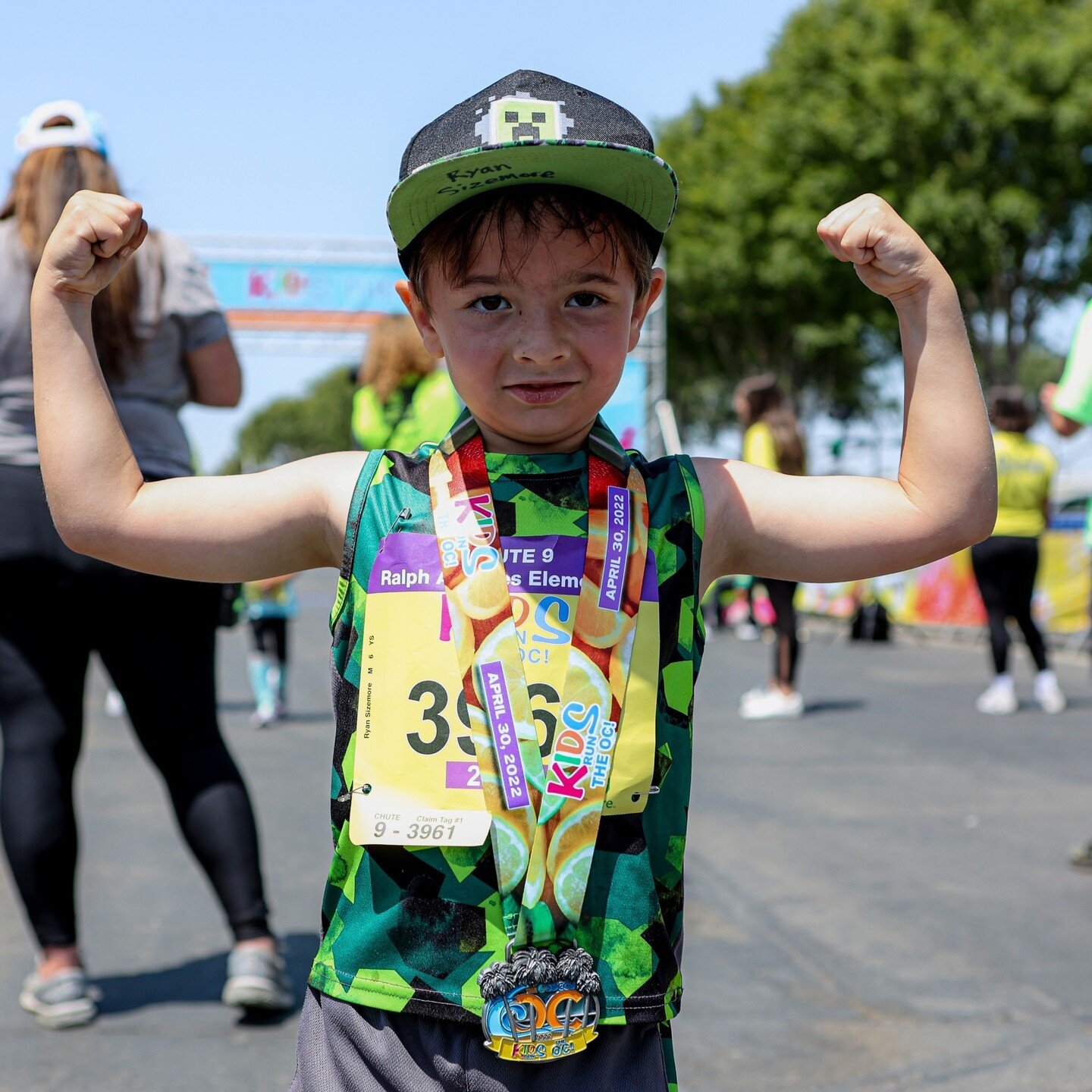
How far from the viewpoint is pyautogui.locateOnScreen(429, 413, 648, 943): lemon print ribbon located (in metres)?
1.57

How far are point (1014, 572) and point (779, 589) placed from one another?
5.34 feet

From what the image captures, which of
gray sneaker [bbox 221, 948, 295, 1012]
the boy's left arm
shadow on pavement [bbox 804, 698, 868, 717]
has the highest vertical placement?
the boy's left arm

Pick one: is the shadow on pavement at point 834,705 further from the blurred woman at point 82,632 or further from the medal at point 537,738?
the medal at point 537,738

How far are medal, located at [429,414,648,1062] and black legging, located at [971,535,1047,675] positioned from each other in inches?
302

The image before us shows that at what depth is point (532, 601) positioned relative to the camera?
5.41ft

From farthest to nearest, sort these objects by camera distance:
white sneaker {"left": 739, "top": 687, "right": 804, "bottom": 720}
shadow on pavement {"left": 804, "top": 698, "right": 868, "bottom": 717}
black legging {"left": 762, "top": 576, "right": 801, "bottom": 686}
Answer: shadow on pavement {"left": 804, "top": 698, "right": 868, "bottom": 717} → white sneaker {"left": 739, "top": 687, "right": 804, "bottom": 720} → black legging {"left": 762, "top": 576, "right": 801, "bottom": 686}

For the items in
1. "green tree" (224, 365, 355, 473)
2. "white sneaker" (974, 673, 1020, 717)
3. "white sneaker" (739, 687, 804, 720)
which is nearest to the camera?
"white sneaker" (739, 687, 804, 720)

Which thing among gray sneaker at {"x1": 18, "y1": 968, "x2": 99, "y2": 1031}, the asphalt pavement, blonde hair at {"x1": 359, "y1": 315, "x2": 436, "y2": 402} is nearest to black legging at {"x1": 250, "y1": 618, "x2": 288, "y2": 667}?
the asphalt pavement

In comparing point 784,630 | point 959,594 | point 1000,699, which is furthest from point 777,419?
point 959,594

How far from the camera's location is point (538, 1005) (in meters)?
1.54

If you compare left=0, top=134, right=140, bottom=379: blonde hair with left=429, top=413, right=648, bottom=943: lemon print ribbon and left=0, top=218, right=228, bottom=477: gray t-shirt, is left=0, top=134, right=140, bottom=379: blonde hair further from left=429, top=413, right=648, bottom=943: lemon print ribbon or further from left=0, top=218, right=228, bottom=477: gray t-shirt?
left=429, top=413, right=648, bottom=943: lemon print ribbon

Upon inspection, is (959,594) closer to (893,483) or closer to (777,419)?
(777,419)

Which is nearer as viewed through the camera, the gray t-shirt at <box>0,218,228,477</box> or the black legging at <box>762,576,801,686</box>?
the gray t-shirt at <box>0,218,228,477</box>

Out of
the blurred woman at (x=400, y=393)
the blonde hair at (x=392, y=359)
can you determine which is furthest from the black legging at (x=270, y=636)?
the blonde hair at (x=392, y=359)
